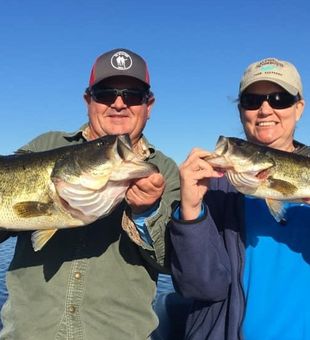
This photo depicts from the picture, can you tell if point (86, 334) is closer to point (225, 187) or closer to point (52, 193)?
point (52, 193)

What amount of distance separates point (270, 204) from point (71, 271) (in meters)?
2.01

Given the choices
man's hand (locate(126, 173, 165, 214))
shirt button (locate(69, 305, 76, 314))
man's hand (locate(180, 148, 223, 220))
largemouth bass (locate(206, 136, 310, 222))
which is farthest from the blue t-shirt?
shirt button (locate(69, 305, 76, 314))

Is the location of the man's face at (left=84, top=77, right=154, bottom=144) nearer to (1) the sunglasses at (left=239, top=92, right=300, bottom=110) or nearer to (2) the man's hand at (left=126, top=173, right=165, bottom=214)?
(2) the man's hand at (left=126, top=173, right=165, bottom=214)

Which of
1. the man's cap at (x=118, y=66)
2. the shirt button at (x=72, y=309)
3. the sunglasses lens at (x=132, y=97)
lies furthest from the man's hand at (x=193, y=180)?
the shirt button at (x=72, y=309)

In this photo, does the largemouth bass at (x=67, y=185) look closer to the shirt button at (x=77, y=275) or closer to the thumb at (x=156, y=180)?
the thumb at (x=156, y=180)

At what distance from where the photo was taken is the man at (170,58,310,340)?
169 inches

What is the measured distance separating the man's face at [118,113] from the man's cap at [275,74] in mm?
1149

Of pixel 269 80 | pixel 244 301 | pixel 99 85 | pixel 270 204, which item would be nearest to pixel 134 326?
pixel 244 301

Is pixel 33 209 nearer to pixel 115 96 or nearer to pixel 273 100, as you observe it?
pixel 115 96

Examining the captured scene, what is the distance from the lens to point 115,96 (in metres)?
4.91

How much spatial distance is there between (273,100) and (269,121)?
0.24 metres

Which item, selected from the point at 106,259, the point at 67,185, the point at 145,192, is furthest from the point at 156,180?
the point at 106,259

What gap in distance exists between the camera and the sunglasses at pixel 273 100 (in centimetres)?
494

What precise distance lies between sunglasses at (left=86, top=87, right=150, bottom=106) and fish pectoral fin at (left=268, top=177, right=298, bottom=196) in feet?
5.24
